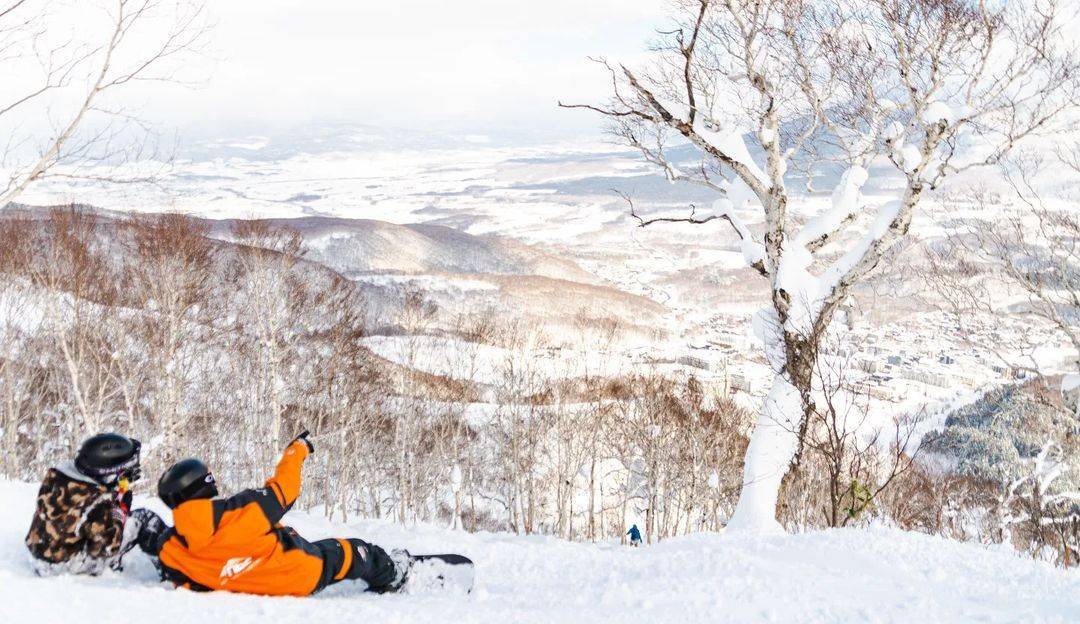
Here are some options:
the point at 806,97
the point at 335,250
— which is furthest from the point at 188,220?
the point at 335,250

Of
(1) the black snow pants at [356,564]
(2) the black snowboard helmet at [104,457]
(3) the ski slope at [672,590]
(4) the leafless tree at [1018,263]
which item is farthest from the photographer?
(4) the leafless tree at [1018,263]

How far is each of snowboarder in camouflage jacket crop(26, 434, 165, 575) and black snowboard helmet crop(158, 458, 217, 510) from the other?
1.20ft

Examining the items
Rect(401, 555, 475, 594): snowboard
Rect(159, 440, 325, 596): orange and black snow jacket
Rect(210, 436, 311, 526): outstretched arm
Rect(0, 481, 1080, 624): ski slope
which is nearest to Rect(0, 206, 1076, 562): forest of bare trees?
Rect(0, 481, 1080, 624): ski slope

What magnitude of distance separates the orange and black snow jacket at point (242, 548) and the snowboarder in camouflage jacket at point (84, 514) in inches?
10.9

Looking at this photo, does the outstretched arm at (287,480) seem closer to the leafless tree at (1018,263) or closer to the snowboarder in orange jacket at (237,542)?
the snowboarder in orange jacket at (237,542)

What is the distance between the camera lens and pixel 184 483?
3.26m

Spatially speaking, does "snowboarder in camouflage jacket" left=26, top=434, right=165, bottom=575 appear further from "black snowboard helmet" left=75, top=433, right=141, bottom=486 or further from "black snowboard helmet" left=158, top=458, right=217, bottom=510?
"black snowboard helmet" left=158, top=458, right=217, bottom=510

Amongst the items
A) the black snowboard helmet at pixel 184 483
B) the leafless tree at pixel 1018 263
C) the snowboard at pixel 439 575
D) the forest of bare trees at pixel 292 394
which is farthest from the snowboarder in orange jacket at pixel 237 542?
the leafless tree at pixel 1018 263

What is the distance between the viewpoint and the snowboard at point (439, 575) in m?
3.90

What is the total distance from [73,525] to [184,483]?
62 cm

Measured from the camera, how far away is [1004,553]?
449 cm

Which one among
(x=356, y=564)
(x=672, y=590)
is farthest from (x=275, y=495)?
(x=672, y=590)

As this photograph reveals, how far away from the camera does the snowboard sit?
3.90 metres

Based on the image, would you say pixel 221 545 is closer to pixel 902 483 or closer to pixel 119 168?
pixel 119 168
